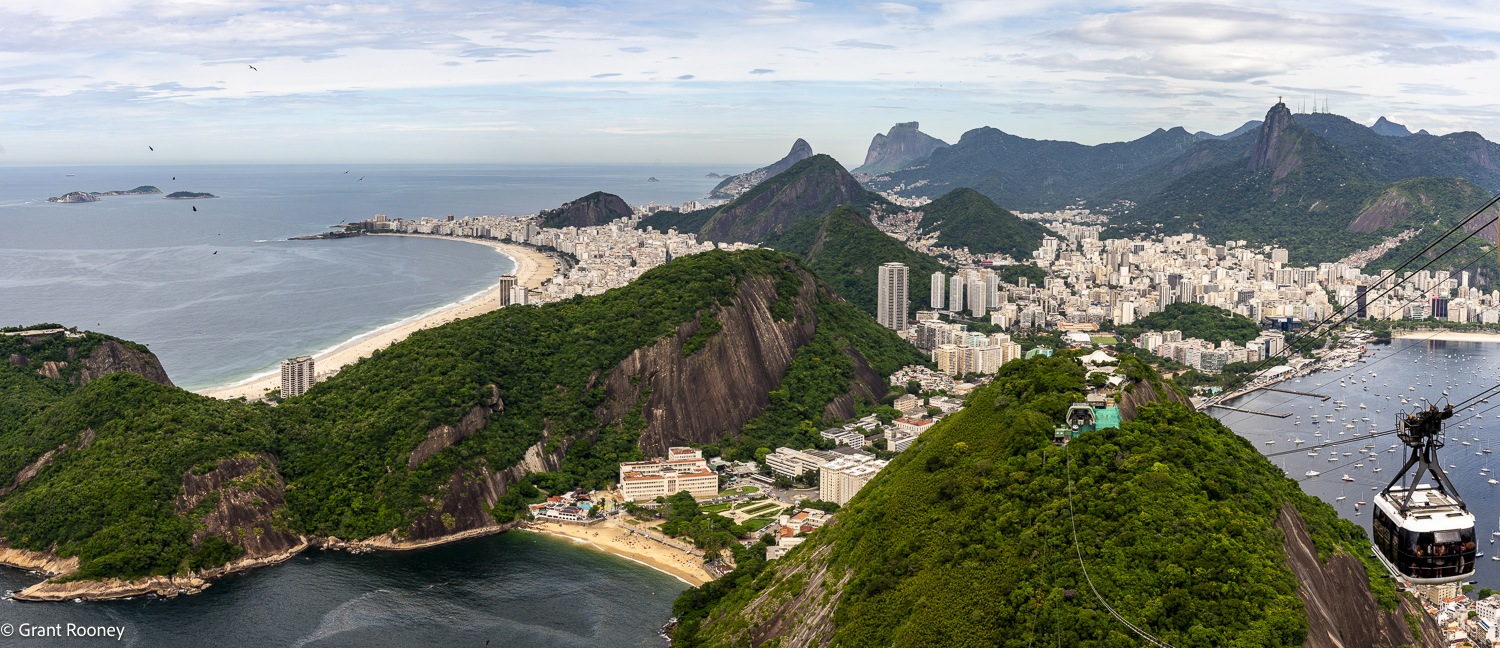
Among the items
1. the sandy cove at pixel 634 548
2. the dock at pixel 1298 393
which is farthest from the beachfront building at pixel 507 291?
the dock at pixel 1298 393

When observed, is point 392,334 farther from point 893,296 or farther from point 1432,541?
point 1432,541

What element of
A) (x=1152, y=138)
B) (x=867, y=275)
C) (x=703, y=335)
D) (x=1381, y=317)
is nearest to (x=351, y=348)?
(x=703, y=335)

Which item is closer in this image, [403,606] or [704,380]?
[403,606]

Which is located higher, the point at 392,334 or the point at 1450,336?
the point at 392,334

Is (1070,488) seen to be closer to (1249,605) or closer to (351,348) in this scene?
(1249,605)

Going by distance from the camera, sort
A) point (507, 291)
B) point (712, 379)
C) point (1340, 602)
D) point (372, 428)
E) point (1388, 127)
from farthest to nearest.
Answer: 1. point (1388, 127)
2. point (507, 291)
3. point (712, 379)
4. point (372, 428)
5. point (1340, 602)

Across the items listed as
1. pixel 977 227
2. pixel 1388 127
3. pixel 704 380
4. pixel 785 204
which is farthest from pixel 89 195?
pixel 1388 127

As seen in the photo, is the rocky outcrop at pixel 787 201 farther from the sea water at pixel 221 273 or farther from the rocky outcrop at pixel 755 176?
the rocky outcrop at pixel 755 176
